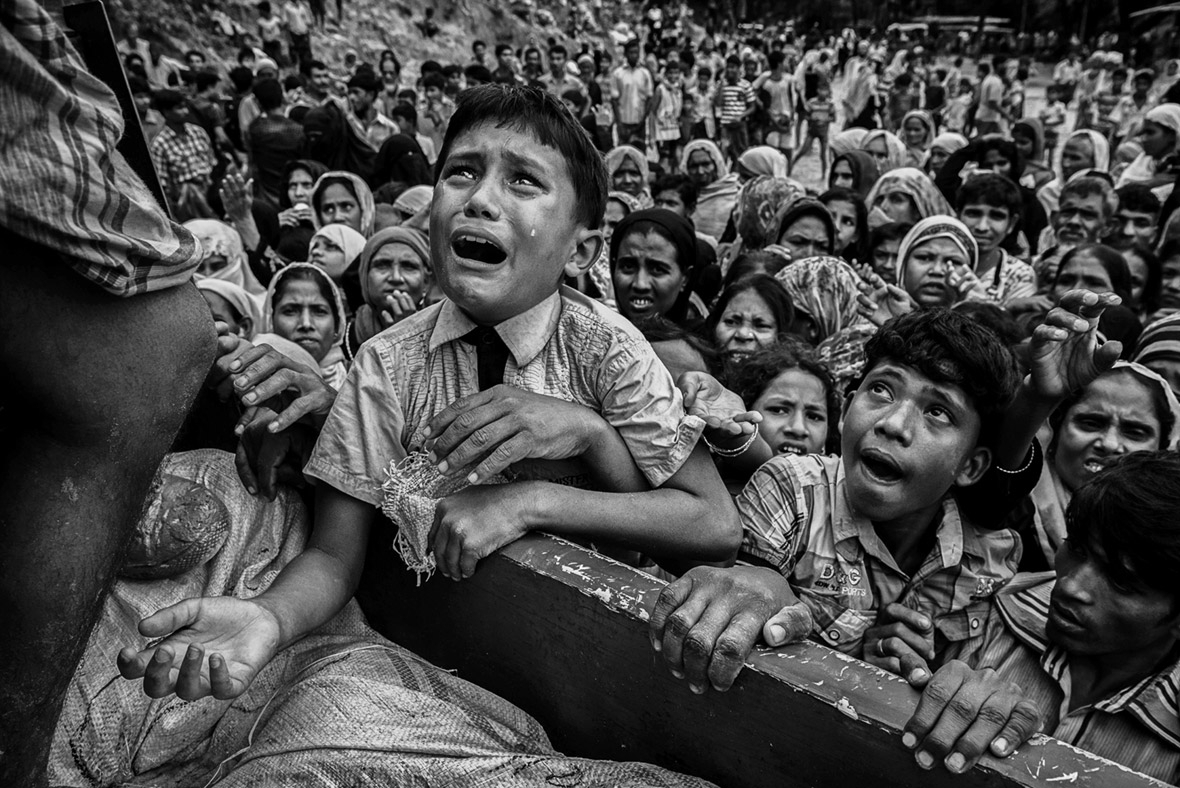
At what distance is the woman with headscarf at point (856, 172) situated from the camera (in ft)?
26.8

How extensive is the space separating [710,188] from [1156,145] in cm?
464

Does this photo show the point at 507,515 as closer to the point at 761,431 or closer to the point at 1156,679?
the point at 1156,679

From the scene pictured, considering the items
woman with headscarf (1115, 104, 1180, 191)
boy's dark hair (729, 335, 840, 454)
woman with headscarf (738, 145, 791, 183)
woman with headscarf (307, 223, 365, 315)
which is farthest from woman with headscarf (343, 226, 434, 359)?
woman with headscarf (1115, 104, 1180, 191)

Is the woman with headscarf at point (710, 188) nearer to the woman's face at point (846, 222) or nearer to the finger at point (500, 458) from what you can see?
the woman's face at point (846, 222)

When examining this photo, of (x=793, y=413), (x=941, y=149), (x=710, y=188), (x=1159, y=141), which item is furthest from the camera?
(x=941, y=149)

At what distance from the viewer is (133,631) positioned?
1834 mm

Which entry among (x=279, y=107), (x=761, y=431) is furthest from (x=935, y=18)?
(x=761, y=431)

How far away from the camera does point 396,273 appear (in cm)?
433

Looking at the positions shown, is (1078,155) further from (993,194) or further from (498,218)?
(498,218)

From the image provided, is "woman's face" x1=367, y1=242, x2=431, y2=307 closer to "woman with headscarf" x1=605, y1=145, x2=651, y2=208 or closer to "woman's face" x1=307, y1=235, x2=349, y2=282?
"woman's face" x1=307, y1=235, x2=349, y2=282

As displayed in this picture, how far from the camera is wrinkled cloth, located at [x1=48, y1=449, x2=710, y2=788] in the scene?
4.98 ft

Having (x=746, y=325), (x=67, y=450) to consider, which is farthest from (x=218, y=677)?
(x=746, y=325)

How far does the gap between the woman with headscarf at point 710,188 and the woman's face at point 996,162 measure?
7.39 feet

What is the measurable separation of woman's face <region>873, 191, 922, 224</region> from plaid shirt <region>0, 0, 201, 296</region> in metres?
5.92
